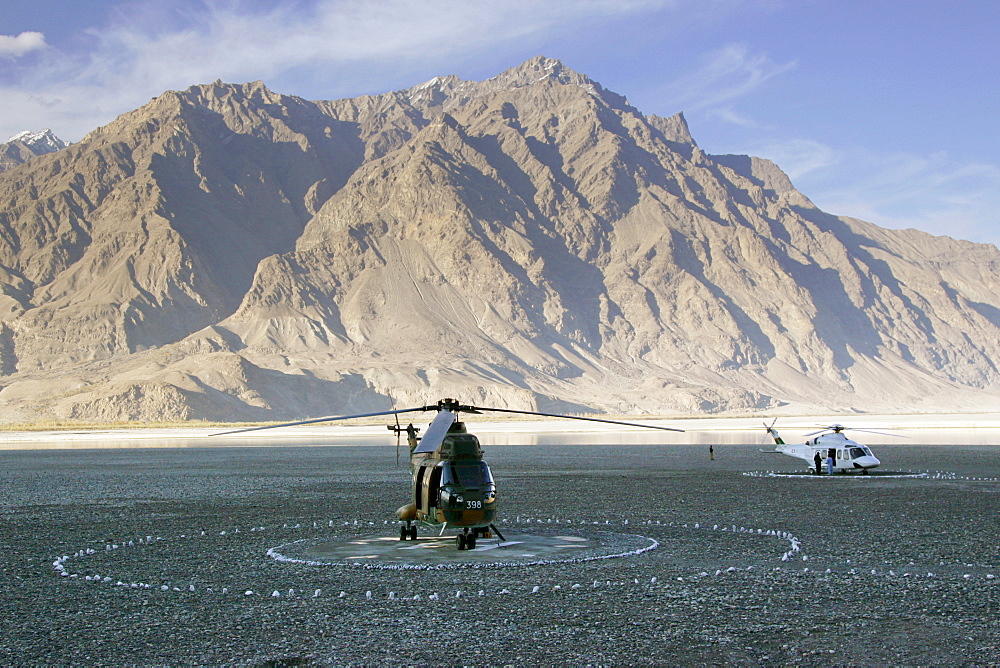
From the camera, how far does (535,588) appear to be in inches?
536

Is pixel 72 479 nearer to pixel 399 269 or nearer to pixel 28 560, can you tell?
pixel 28 560

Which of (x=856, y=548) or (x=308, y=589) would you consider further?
(x=856, y=548)

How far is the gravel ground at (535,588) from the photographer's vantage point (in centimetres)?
1053

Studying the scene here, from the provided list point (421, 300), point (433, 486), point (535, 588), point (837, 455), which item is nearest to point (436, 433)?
point (433, 486)

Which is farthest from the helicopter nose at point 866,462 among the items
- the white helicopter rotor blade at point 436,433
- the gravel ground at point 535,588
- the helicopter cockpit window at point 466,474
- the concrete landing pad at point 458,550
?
the white helicopter rotor blade at point 436,433

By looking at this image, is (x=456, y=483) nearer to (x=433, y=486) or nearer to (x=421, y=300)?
(x=433, y=486)

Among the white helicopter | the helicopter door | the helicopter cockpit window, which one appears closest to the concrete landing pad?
the helicopter door

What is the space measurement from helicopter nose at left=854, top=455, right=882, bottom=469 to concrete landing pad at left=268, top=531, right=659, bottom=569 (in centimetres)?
2064

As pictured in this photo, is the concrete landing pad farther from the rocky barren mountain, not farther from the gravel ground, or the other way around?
the rocky barren mountain

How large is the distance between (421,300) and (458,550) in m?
141

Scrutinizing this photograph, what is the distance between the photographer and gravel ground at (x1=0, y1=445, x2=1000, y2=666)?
1053 cm

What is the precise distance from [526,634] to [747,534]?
928cm

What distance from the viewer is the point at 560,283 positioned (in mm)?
171750

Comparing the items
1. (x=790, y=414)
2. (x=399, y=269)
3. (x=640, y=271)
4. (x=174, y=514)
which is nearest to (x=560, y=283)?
(x=640, y=271)
